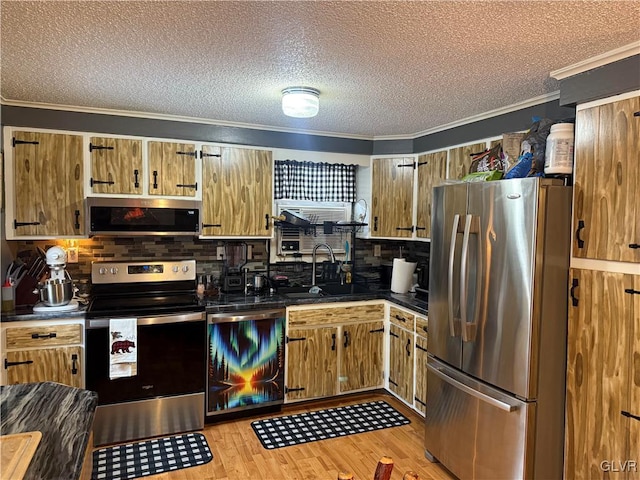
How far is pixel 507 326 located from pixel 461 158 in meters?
1.56

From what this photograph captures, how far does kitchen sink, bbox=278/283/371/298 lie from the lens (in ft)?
12.2

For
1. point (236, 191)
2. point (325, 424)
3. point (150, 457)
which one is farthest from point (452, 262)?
point (150, 457)

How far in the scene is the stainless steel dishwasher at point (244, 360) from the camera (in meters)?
3.27

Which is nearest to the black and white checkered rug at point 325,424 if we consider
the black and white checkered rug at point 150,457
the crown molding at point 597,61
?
the black and white checkered rug at point 150,457

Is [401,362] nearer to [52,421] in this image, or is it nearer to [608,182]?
[608,182]

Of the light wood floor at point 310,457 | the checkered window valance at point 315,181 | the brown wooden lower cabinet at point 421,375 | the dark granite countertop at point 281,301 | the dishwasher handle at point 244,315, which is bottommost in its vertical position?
the light wood floor at point 310,457

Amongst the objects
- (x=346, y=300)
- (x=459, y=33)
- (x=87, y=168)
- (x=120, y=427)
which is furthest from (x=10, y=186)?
(x=459, y=33)

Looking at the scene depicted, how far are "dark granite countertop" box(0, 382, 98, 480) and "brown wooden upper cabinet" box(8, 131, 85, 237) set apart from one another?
1844 millimetres

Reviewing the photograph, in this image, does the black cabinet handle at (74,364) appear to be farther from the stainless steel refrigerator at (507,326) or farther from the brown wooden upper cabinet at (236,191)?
the stainless steel refrigerator at (507,326)

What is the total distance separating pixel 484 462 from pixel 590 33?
2172mm

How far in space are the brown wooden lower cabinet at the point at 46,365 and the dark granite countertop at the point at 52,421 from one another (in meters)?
1.43

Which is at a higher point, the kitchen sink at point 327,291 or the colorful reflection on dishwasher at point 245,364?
the kitchen sink at point 327,291

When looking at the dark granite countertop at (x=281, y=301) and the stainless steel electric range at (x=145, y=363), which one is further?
→ the dark granite countertop at (x=281, y=301)

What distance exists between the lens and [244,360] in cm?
334
